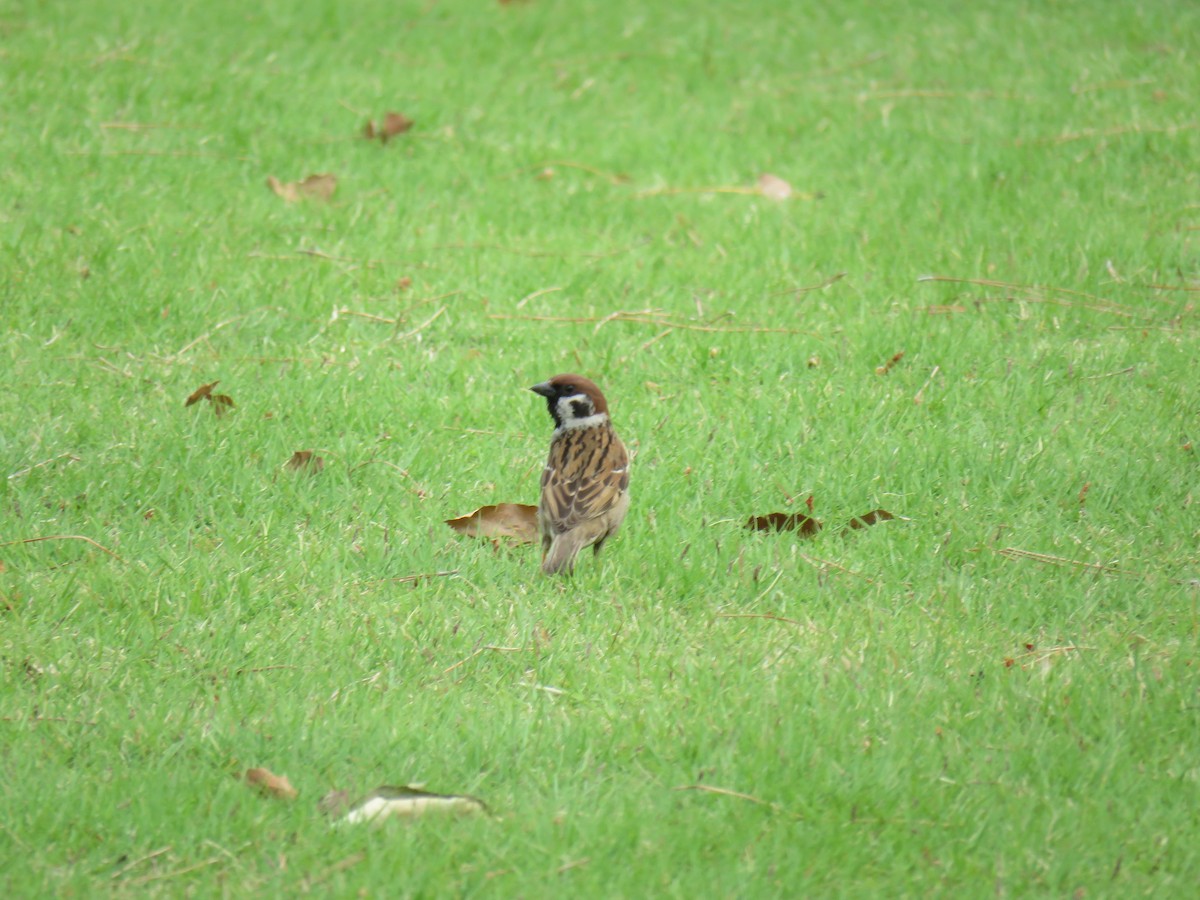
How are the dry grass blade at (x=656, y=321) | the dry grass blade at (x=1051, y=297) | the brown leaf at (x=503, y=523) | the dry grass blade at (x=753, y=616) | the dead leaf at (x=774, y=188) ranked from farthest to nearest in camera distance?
the dead leaf at (x=774, y=188) → the dry grass blade at (x=1051, y=297) → the dry grass blade at (x=656, y=321) → the brown leaf at (x=503, y=523) → the dry grass blade at (x=753, y=616)

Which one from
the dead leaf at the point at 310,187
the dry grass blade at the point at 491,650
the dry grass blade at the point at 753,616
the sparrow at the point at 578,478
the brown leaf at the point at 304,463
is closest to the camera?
the dry grass blade at the point at 491,650

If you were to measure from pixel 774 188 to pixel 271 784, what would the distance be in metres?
6.08

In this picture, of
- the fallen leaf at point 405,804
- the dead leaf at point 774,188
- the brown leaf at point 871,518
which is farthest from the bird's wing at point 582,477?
the dead leaf at point 774,188

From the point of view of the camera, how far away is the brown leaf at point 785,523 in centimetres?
576

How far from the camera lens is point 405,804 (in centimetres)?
401

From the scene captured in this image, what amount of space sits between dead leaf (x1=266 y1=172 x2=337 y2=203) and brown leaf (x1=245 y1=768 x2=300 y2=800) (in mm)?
5428

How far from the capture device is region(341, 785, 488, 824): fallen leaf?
13.1ft

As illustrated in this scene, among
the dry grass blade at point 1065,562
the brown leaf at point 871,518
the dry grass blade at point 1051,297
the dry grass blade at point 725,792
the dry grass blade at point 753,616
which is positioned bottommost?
the dry grass blade at point 1065,562

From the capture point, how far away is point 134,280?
25.3 feet

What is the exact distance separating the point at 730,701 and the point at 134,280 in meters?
4.56

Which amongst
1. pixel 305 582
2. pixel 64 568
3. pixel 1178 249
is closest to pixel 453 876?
pixel 305 582

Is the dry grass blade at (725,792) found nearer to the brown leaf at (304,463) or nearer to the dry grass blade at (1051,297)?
the brown leaf at (304,463)

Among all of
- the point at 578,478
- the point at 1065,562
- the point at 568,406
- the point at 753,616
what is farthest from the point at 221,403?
the point at 1065,562

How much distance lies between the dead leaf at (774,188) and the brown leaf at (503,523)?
403cm
